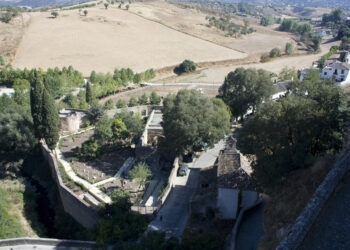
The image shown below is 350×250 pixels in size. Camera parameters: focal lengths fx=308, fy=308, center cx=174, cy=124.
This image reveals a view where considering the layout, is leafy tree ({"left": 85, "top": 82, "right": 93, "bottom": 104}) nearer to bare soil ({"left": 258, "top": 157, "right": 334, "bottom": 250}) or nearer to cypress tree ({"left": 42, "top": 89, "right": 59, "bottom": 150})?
cypress tree ({"left": 42, "top": 89, "right": 59, "bottom": 150})

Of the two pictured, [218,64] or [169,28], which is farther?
[169,28]

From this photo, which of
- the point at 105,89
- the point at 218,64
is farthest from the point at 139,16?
the point at 105,89

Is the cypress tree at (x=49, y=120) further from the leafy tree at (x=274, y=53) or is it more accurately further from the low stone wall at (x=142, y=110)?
the leafy tree at (x=274, y=53)

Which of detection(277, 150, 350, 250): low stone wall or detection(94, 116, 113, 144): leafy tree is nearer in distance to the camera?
detection(277, 150, 350, 250): low stone wall

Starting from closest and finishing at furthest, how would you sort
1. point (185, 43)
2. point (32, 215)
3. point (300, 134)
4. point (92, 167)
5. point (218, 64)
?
point (300, 134)
point (32, 215)
point (92, 167)
point (218, 64)
point (185, 43)

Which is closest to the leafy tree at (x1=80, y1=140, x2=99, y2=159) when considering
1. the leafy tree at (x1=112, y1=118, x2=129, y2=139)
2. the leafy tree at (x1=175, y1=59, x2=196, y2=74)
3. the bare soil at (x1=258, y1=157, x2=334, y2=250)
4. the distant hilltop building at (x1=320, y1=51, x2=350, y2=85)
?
the leafy tree at (x1=112, y1=118, x2=129, y2=139)

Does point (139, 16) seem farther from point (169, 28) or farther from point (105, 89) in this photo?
point (105, 89)
